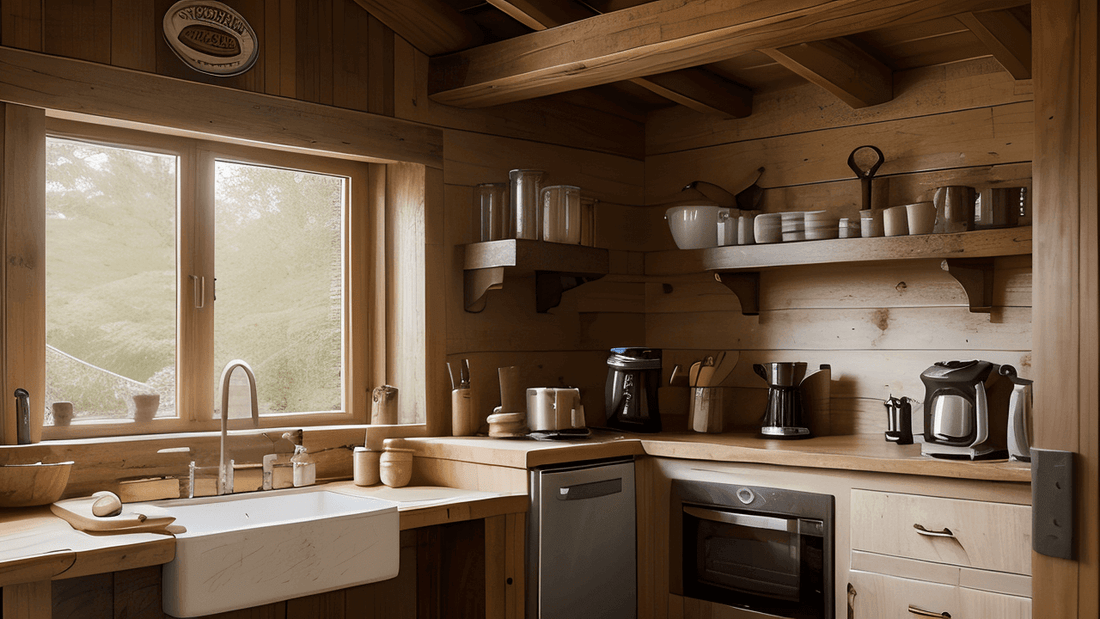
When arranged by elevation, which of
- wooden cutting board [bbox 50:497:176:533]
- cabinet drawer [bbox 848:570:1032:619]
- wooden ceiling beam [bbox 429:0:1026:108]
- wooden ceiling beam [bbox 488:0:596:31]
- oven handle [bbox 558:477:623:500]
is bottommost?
cabinet drawer [bbox 848:570:1032:619]

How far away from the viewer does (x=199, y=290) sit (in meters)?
2.76

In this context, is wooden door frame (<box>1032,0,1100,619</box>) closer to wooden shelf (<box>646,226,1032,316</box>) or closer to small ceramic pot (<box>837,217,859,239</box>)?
wooden shelf (<box>646,226,1032,316</box>)

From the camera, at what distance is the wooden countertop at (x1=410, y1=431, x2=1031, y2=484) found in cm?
244

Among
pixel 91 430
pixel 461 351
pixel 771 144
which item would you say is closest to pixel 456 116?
pixel 461 351

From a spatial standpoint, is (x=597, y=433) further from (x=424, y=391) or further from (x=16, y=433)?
(x=16, y=433)

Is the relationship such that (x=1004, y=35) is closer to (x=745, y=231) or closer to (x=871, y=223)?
(x=871, y=223)

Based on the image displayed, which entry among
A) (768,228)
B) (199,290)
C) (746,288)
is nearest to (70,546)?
(199,290)

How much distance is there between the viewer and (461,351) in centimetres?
321

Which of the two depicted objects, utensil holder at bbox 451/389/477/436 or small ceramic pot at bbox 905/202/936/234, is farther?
utensil holder at bbox 451/389/477/436

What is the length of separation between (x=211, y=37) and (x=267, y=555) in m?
1.51

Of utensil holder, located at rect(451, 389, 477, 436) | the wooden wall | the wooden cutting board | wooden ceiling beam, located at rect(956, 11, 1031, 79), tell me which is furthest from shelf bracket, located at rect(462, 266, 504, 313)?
wooden ceiling beam, located at rect(956, 11, 1031, 79)

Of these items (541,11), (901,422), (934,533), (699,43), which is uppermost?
(541,11)

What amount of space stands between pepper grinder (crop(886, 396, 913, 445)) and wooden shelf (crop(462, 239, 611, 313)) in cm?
110

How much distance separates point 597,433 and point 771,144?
134 cm
